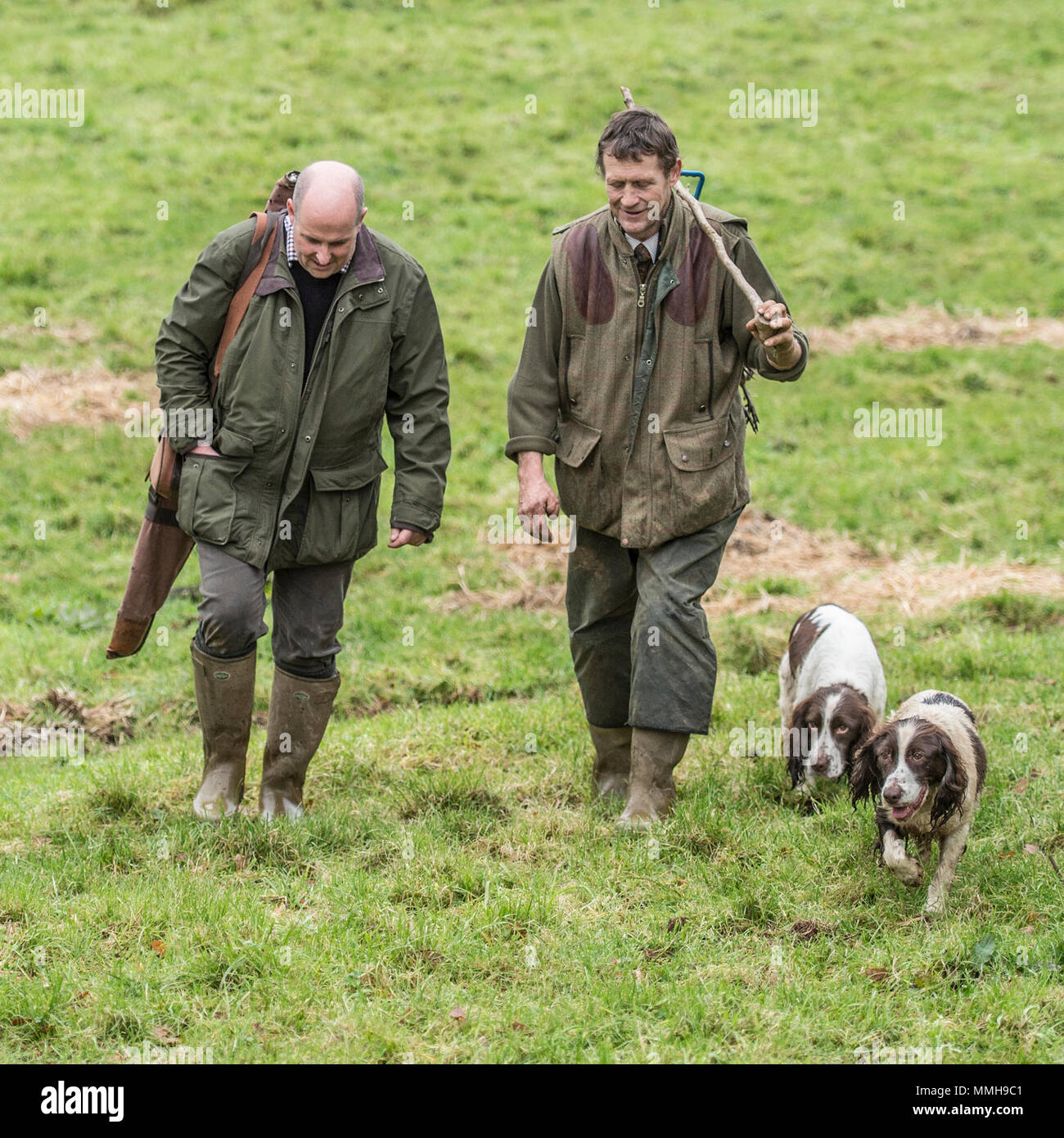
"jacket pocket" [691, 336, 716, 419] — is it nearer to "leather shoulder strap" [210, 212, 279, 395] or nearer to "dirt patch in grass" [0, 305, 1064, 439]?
"leather shoulder strap" [210, 212, 279, 395]

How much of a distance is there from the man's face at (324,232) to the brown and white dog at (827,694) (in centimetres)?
265

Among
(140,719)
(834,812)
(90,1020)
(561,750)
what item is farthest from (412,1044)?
(140,719)

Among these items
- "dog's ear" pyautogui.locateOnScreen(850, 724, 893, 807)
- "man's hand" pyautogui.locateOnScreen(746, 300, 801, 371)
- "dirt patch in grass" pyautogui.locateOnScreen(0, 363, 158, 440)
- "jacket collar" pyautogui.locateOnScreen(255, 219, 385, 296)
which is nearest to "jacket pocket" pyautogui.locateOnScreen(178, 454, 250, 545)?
"jacket collar" pyautogui.locateOnScreen(255, 219, 385, 296)

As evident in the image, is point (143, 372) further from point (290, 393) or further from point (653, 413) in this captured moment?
point (653, 413)

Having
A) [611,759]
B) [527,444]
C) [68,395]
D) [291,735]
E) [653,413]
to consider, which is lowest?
[611,759]

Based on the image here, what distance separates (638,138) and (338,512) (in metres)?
1.75

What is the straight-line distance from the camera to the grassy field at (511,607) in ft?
13.1

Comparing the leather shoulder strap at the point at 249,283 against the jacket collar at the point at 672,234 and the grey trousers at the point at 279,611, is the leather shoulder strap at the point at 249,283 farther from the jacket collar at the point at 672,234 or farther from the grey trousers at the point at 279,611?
the jacket collar at the point at 672,234

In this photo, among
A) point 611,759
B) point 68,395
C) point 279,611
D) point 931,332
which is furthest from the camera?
point 931,332

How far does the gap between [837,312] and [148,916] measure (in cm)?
1074

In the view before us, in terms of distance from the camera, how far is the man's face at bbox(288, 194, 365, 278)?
4746 mm

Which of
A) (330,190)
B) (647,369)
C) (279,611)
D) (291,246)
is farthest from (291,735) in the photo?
(330,190)

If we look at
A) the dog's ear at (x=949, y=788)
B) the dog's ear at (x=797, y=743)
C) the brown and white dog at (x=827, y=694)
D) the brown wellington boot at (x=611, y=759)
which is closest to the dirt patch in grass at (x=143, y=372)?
the brown and white dog at (x=827, y=694)

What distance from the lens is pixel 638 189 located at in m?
4.91
